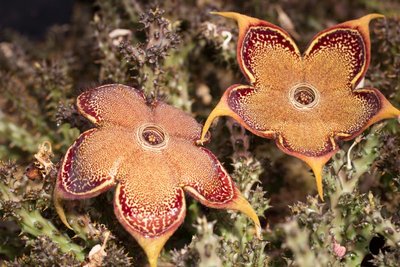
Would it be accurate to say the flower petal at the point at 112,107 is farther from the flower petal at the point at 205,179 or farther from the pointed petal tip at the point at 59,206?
the pointed petal tip at the point at 59,206

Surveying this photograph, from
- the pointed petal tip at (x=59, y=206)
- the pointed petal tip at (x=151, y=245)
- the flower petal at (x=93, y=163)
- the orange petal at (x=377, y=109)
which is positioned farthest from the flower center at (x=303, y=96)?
the pointed petal tip at (x=59, y=206)

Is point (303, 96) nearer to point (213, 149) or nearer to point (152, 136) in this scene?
point (213, 149)

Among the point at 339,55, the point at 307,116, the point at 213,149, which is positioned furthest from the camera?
the point at 213,149

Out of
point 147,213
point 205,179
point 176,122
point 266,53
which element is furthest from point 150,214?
point 266,53

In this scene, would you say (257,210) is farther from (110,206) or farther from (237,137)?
(110,206)

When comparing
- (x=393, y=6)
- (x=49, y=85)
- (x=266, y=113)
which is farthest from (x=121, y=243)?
(x=393, y=6)

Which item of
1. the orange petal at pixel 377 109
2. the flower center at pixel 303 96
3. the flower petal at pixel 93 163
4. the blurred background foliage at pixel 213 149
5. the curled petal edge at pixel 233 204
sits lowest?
the blurred background foliage at pixel 213 149
